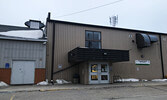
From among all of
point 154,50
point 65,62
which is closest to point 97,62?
point 65,62

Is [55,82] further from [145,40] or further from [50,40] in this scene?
[145,40]

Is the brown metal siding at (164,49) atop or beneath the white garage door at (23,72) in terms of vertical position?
atop

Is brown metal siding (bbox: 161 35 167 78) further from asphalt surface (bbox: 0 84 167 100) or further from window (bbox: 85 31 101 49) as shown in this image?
asphalt surface (bbox: 0 84 167 100)

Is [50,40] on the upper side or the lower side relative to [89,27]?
lower

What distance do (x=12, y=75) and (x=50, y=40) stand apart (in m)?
5.17

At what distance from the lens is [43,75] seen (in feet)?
45.6

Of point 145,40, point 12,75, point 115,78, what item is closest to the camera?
point 12,75

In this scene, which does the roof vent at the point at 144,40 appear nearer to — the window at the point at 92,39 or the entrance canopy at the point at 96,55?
the entrance canopy at the point at 96,55

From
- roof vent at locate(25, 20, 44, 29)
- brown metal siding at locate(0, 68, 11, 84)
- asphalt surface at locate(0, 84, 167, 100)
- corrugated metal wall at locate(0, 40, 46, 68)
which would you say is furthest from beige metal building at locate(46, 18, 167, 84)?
roof vent at locate(25, 20, 44, 29)

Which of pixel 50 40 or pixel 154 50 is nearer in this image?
pixel 50 40

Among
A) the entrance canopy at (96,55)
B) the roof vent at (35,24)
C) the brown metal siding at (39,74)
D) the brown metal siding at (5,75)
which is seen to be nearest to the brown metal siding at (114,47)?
the brown metal siding at (39,74)

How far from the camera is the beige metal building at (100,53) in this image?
45.0ft

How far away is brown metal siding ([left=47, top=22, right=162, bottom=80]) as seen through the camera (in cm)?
1550

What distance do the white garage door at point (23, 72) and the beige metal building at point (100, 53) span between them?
1700 mm
